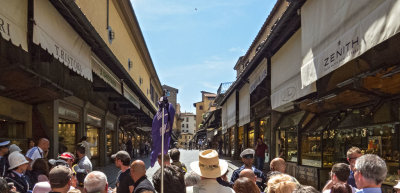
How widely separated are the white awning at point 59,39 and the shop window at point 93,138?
31.5ft

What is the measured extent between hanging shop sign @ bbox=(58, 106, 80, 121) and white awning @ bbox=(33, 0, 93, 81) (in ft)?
12.5

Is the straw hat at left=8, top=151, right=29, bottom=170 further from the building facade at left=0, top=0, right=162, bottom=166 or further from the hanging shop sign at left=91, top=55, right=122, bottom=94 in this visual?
the hanging shop sign at left=91, top=55, right=122, bottom=94

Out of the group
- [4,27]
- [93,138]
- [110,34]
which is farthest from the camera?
[93,138]

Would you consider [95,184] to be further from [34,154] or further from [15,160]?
[34,154]

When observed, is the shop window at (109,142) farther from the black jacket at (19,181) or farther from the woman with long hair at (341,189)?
the woman with long hair at (341,189)

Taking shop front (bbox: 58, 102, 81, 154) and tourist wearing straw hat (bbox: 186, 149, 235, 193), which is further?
shop front (bbox: 58, 102, 81, 154)

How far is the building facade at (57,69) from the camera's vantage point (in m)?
6.53

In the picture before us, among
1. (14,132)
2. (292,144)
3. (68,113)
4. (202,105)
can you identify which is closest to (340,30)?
(292,144)

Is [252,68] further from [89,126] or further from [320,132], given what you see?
[89,126]

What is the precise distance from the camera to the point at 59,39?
7.58 meters

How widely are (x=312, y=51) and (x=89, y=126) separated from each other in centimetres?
1344

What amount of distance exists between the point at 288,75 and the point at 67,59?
670cm

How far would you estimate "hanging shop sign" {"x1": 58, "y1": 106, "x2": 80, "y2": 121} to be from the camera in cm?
1291

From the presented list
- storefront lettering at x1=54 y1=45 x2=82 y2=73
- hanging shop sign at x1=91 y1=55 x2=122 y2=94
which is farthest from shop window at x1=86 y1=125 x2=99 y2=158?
storefront lettering at x1=54 y1=45 x2=82 y2=73
